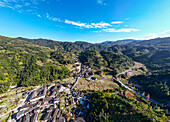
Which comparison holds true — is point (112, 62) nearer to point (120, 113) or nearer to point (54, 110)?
point (120, 113)

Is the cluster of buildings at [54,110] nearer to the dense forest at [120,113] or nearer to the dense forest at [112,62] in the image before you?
the dense forest at [120,113]

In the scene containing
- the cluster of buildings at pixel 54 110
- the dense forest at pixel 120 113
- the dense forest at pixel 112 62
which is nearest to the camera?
the dense forest at pixel 120 113

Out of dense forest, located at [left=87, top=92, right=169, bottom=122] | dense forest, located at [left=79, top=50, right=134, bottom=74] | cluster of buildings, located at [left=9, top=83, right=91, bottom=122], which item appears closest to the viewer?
dense forest, located at [left=87, top=92, right=169, bottom=122]

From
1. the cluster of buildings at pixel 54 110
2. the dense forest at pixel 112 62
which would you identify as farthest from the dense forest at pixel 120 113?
the dense forest at pixel 112 62

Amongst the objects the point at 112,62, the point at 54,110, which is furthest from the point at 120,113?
the point at 112,62

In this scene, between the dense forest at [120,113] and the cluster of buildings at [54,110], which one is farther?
the cluster of buildings at [54,110]

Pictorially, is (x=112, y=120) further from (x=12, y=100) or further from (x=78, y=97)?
(x=12, y=100)

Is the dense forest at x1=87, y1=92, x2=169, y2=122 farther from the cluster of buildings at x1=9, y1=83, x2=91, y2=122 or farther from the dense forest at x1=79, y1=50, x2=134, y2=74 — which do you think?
the dense forest at x1=79, y1=50, x2=134, y2=74

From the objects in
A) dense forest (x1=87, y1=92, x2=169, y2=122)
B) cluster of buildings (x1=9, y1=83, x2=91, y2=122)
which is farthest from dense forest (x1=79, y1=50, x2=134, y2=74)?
cluster of buildings (x1=9, y1=83, x2=91, y2=122)

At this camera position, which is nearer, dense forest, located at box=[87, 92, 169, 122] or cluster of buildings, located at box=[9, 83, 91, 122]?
dense forest, located at box=[87, 92, 169, 122]

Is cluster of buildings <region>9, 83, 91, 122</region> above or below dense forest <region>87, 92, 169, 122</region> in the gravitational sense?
below

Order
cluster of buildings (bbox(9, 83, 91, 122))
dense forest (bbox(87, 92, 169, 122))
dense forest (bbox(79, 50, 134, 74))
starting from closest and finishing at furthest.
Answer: dense forest (bbox(87, 92, 169, 122))
cluster of buildings (bbox(9, 83, 91, 122))
dense forest (bbox(79, 50, 134, 74))
